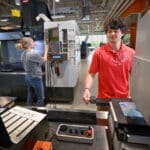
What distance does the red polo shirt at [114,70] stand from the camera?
1804 mm

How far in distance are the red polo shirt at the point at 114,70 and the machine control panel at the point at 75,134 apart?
87 centimetres

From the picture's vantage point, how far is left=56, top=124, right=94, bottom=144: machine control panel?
98 cm

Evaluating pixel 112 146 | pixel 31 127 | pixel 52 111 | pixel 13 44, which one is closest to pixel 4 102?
pixel 52 111

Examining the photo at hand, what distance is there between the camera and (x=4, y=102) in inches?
66.9

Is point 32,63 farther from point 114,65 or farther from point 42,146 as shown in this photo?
point 42,146

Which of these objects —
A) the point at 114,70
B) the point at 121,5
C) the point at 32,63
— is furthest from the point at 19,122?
the point at 121,5

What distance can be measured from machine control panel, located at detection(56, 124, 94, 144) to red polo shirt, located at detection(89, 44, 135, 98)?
0.87 meters

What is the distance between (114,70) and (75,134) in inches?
38.3

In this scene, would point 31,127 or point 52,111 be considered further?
point 52,111

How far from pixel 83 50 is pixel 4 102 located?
1334 cm

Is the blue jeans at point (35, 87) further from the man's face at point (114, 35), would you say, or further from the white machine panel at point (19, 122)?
the white machine panel at point (19, 122)

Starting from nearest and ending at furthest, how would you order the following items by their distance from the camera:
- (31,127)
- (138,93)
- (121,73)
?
(138,93) < (31,127) < (121,73)

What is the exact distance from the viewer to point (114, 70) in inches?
71.6

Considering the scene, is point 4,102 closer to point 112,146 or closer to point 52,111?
point 52,111
